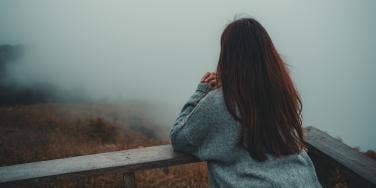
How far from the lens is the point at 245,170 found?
213 cm

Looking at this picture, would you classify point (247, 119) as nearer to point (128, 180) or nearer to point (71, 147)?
point (128, 180)

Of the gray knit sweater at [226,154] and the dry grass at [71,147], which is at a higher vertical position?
the gray knit sweater at [226,154]

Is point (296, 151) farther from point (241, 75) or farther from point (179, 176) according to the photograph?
point (179, 176)

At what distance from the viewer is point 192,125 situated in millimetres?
Answer: 2201

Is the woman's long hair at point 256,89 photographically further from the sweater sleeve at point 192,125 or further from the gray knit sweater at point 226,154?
the sweater sleeve at point 192,125

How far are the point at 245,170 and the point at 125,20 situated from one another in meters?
107

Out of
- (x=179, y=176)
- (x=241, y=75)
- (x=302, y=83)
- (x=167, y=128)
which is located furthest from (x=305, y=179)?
(x=302, y=83)

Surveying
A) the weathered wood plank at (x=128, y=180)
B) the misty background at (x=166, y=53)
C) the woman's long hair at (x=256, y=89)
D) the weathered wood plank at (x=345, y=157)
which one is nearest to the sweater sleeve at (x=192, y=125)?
the woman's long hair at (x=256, y=89)

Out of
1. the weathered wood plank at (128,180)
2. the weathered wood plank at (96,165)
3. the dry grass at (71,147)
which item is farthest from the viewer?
the dry grass at (71,147)

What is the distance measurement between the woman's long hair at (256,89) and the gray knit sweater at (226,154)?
0.15 feet

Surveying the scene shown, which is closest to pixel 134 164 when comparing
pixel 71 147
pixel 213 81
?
pixel 213 81

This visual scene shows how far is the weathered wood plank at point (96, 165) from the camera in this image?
2.12m

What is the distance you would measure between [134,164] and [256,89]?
0.77 metres

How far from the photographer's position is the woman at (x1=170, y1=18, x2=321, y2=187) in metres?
2.14
